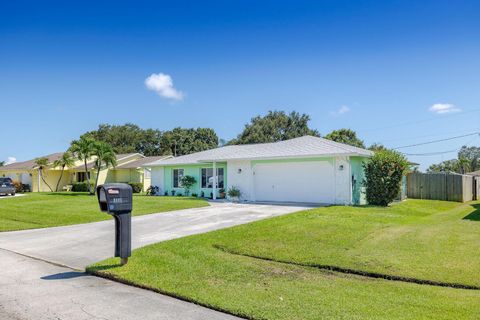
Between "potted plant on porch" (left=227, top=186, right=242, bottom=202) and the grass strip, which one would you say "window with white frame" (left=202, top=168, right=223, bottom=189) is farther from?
the grass strip

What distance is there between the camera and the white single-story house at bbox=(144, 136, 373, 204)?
18.8m

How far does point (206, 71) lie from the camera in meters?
21.0

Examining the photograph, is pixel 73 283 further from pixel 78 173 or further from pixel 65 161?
pixel 78 173

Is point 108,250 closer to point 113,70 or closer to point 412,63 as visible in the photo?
point 113,70

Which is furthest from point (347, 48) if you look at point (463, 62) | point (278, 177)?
point (278, 177)

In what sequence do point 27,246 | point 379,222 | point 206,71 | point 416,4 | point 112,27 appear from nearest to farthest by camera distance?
point 27,246 < point 379,222 < point 416,4 < point 112,27 < point 206,71

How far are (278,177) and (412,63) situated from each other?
9.49m

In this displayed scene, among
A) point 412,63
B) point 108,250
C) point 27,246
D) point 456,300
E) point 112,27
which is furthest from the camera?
point 412,63

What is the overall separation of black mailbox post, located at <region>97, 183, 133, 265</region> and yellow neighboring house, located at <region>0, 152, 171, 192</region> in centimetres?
2965

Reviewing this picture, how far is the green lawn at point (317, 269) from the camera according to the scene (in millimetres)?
4902

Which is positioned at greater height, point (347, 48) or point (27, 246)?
point (347, 48)

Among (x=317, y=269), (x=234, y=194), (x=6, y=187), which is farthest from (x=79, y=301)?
(x=6, y=187)

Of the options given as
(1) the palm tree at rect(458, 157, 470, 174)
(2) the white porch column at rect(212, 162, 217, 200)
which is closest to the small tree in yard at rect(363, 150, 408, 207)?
(2) the white porch column at rect(212, 162, 217, 200)

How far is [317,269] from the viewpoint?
23.4 feet
